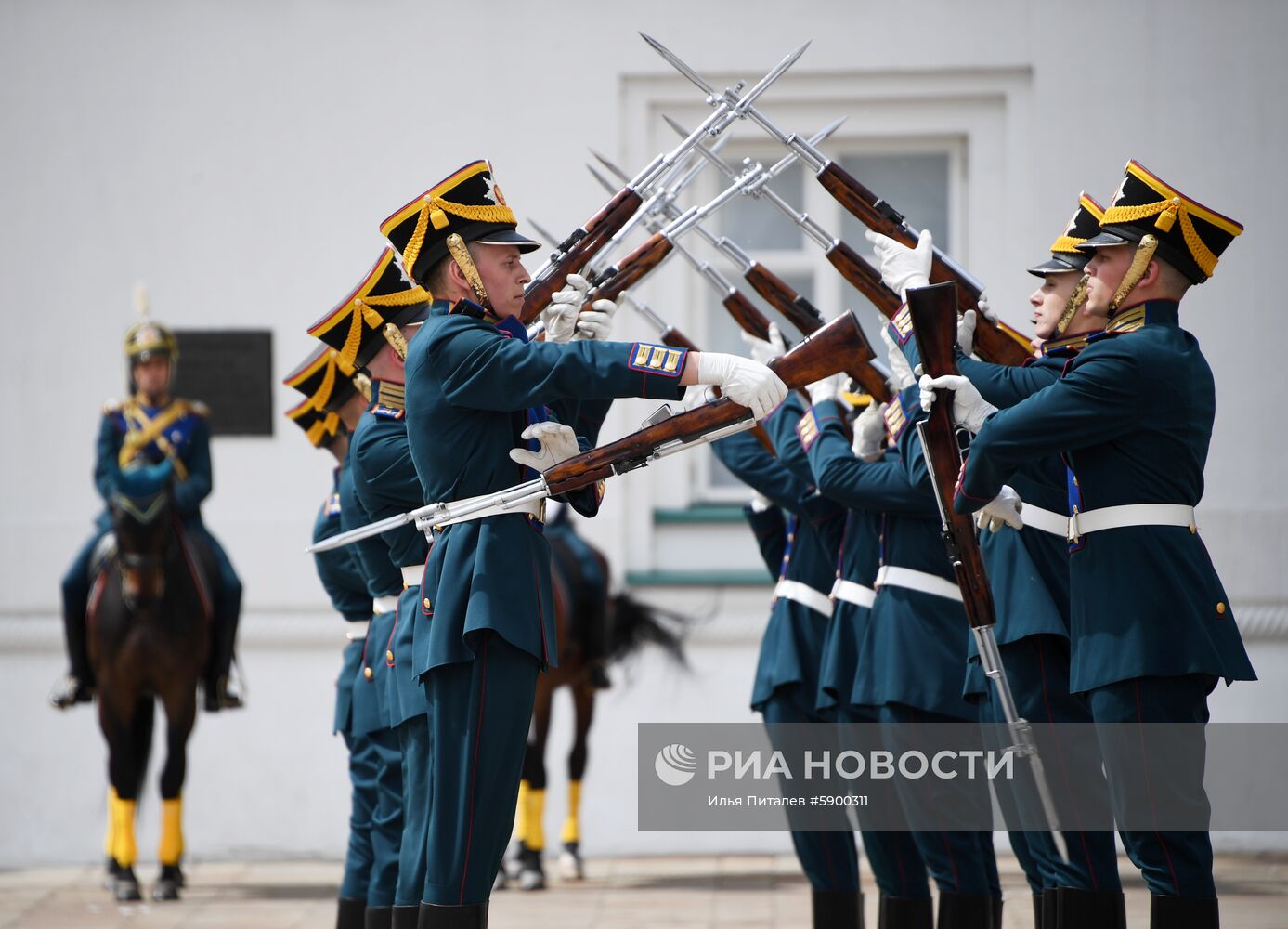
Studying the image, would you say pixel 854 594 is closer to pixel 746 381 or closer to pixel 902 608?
pixel 902 608

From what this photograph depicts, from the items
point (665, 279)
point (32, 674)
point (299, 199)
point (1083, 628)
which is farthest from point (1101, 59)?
point (32, 674)

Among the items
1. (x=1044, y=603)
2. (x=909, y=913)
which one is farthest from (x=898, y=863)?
(x=1044, y=603)

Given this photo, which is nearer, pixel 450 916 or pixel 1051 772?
pixel 450 916

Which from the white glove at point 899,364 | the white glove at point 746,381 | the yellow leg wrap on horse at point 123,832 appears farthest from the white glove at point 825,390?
the yellow leg wrap on horse at point 123,832

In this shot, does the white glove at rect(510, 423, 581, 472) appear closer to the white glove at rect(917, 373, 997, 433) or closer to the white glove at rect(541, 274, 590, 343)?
the white glove at rect(541, 274, 590, 343)

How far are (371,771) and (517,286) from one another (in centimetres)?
187

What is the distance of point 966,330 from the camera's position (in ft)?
15.4

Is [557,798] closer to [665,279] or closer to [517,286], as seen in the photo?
[665,279]

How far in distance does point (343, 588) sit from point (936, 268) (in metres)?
2.26

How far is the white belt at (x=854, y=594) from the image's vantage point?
533cm

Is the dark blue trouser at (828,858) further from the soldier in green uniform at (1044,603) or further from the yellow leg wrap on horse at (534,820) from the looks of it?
the yellow leg wrap on horse at (534,820)

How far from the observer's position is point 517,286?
413 centimetres

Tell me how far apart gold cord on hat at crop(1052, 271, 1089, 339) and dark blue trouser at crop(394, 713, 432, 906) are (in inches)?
76.5

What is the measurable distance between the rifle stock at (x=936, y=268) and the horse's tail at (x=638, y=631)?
11.6ft
